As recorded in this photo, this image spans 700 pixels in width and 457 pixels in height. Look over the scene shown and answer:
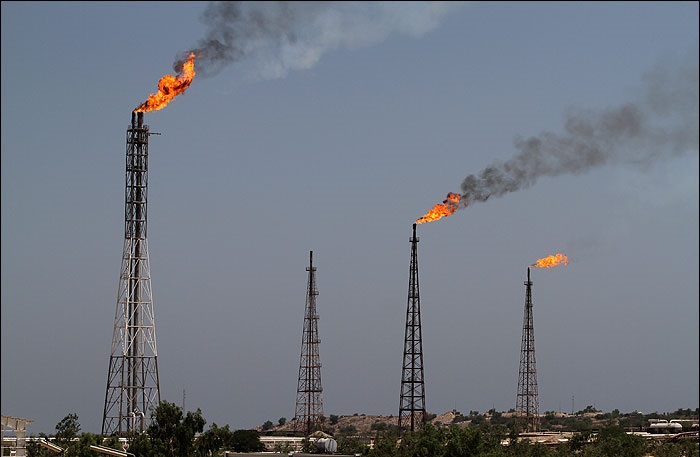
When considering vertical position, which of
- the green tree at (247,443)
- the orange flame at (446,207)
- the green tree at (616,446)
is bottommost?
the green tree at (616,446)

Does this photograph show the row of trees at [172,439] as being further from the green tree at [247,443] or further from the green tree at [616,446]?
the green tree at [616,446]

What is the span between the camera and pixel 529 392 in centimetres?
14662

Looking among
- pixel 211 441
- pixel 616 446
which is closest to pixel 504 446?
pixel 616 446

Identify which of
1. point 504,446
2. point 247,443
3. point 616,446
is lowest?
point 616,446

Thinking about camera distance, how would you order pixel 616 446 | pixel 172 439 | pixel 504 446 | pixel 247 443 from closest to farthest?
pixel 172 439 → pixel 247 443 → pixel 504 446 → pixel 616 446

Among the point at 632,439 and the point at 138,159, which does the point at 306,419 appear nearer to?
the point at 632,439

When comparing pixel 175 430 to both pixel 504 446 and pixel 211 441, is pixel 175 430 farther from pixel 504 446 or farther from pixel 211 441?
pixel 504 446

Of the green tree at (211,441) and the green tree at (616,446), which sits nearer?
the green tree at (211,441)

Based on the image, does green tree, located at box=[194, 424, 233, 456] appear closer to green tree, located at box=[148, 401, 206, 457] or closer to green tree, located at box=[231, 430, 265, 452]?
green tree, located at box=[148, 401, 206, 457]

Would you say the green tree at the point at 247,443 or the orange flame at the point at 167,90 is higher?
the orange flame at the point at 167,90

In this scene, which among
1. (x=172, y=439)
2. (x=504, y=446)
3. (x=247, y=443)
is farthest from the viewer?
(x=504, y=446)

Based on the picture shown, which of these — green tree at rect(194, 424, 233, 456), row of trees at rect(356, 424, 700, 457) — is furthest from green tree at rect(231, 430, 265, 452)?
green tree at rect(194, 424, 233, 456)

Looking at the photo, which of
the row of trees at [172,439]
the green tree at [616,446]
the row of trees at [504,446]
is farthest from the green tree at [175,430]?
the green tree at [616,446]

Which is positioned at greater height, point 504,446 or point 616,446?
point 504,446
